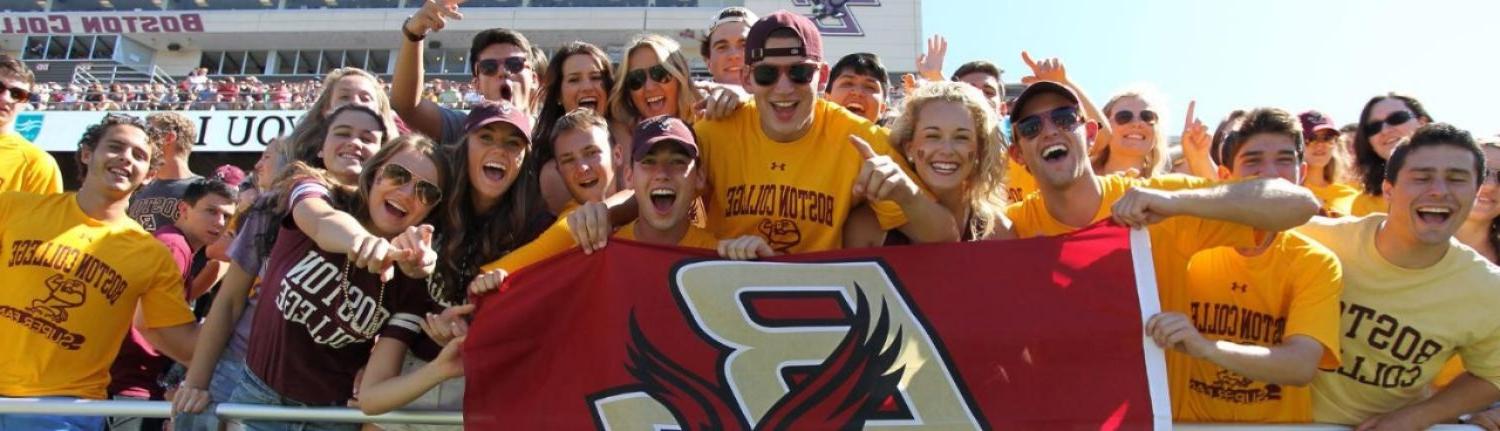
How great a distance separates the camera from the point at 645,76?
450cm

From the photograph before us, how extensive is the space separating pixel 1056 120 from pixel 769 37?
1.04 meters

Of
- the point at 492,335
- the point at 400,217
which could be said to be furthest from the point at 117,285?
the point at 492,335

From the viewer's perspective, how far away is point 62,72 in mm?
38344

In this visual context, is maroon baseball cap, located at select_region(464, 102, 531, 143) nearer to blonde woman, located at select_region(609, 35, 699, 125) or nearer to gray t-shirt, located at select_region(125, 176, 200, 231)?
blonde woman, located at select_region(609, 35, 699, 125)

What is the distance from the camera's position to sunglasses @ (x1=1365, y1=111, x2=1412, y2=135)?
4.68 metres

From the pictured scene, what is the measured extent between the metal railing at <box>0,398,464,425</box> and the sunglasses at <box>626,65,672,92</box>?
1.81m

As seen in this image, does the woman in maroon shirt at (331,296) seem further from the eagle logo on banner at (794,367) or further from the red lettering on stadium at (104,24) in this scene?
the red lettering on stadium at (104,24)

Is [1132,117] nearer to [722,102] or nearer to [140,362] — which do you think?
[722,102]

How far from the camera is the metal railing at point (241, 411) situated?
3227 mm

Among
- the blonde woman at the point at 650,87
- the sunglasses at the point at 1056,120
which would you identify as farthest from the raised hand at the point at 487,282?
the sunglasses at the point at 1056,120

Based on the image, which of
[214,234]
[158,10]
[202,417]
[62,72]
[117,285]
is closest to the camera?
[202,417]

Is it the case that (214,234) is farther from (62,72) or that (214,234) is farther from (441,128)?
(62,72)

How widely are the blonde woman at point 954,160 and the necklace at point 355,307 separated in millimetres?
1630

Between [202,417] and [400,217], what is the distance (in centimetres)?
98
